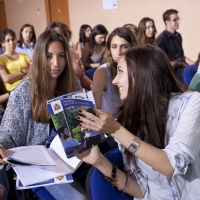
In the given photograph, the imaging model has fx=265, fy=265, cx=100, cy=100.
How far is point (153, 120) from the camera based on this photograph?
107 centimetres

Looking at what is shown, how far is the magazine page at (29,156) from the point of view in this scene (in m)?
1.13

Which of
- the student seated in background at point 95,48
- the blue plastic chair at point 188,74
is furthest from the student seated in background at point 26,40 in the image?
the blue plastic chair at point 188,74

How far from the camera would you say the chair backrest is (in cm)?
100

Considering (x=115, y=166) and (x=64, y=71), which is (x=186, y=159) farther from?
(x=64, y=71)

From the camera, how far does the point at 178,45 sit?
4199 mm

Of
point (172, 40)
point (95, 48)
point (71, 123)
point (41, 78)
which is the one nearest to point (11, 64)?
point (95, 48)

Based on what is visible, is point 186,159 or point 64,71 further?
point 64,71

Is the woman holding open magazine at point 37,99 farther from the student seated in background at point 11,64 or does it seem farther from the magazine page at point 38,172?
the student seated in background at point 11,64

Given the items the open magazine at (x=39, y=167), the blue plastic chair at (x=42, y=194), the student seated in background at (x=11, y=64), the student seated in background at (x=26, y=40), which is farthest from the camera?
the student seated in background at (x=26, y=40)

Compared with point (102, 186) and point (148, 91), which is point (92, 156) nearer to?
point (102, 186)

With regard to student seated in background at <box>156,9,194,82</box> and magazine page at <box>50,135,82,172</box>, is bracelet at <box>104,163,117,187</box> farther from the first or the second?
student seated in background at <box>156,9,194,82</box>

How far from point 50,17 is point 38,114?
626cm

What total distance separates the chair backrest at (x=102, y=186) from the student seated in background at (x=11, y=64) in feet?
6.76

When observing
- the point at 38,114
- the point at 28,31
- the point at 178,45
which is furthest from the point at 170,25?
the point at 38,114
